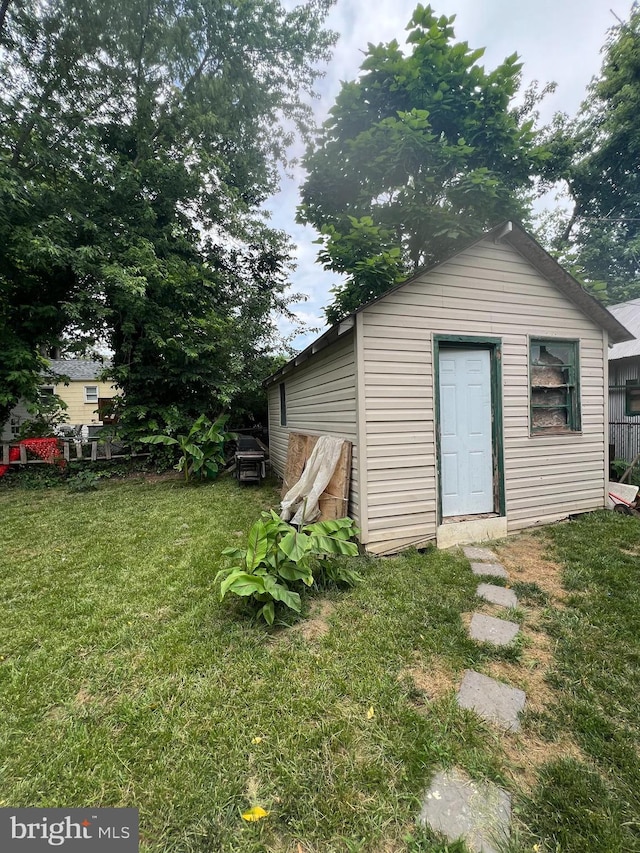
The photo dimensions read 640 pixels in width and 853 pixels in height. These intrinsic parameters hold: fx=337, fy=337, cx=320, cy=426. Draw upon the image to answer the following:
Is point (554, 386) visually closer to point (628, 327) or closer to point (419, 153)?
point (628, 327)

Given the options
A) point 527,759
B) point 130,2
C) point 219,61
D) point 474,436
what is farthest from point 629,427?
point 130,2

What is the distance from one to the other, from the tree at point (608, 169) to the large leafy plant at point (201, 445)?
1512cm

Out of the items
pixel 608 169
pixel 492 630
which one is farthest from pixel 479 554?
pixel 608 169

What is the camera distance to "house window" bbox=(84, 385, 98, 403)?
22484 mm

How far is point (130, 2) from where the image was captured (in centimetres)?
940

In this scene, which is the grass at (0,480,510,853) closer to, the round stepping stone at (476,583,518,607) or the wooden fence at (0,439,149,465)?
the round stepping stone at (476,583,518,607)

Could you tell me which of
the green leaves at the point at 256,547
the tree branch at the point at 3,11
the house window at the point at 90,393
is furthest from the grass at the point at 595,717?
the house window at the point at 90,393

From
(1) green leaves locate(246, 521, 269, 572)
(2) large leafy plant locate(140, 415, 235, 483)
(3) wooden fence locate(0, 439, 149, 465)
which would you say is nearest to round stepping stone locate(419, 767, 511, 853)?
(1) green leaves locate(246, 521, 269, 572)

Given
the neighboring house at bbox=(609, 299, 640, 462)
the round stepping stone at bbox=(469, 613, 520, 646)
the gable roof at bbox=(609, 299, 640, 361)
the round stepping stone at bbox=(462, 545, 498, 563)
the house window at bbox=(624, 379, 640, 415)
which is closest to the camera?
the round stepping stone at bbox=(469, 613, 520, 646)

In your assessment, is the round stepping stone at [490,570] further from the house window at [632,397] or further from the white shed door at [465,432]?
the house window at [632,397]

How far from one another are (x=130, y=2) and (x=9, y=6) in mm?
3027

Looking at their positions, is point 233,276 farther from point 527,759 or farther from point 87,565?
point 527,759

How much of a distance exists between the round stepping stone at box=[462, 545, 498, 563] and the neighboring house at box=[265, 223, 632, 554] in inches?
7.6

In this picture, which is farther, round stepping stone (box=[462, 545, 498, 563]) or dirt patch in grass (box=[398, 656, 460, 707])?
round stepping stone (box=[462, 545, 498, 563])
